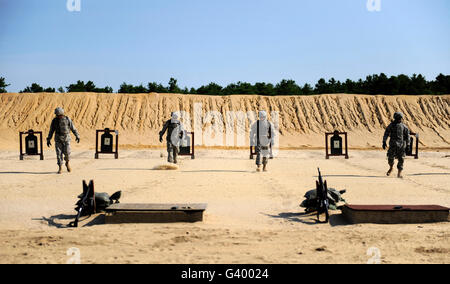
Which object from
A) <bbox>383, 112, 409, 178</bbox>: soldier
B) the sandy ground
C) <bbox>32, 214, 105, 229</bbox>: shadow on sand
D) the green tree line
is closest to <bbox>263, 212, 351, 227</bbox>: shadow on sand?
the sandy ground

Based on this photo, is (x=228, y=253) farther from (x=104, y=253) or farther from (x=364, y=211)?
(x=364, y=211)

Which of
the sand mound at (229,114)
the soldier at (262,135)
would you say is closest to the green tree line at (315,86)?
the sand mound at (229,114)

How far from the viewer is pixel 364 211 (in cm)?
791

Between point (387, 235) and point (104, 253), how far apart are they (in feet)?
12.7

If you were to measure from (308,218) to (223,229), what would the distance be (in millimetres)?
1920

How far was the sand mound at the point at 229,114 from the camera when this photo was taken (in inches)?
1741

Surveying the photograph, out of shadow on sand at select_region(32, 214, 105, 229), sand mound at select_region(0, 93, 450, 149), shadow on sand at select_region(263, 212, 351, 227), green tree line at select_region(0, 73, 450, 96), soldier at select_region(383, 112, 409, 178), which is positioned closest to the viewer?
shadow on sand at select_region(32, 214, 105, 229)

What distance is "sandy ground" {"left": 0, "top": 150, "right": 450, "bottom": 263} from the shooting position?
579 cm

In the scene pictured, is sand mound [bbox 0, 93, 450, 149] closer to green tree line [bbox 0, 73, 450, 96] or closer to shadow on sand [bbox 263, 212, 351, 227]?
green tree line [bbox 0, 73, 450, 96]

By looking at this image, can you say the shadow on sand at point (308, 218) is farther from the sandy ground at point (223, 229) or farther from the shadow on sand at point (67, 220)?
the shadow on sand at point (67, 220)

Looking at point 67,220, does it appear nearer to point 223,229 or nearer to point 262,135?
point 223,229

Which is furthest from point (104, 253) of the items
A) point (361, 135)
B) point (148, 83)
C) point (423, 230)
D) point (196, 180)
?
point (148, 83)

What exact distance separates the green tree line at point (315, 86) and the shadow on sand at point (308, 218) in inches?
1939

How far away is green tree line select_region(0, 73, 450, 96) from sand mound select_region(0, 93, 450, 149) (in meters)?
4.91
